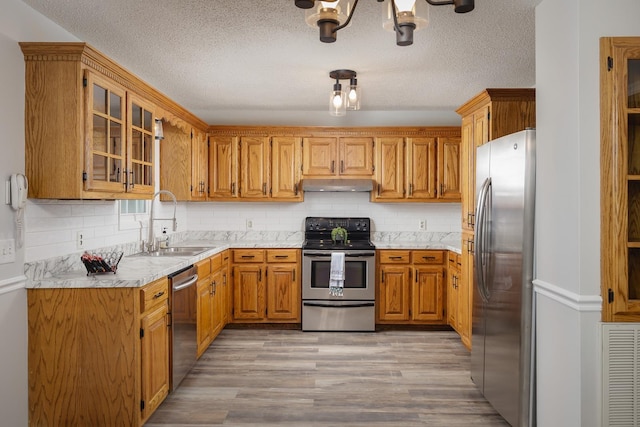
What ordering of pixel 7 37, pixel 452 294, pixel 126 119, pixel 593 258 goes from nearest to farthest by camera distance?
pixel 593 258 → pixel 7 37 → pixel 126 119 → pixel 452 294

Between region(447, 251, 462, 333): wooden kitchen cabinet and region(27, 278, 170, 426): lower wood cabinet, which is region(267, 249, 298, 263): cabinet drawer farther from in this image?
region(27, 278, 170, 426): lower wood cabinet

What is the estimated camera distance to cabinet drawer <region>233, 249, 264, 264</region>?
5.26m

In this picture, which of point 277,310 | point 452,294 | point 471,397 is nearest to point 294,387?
point 471,397

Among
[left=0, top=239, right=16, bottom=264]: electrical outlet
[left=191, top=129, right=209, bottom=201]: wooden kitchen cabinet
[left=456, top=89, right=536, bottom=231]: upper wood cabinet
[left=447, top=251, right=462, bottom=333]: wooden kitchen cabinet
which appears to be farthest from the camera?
Result: [left=191, top=129, right=209, bottom=201]: wooden kitchen cabinet

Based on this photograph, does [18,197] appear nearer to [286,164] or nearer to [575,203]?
[575,203]

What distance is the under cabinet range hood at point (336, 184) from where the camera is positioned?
544 cm

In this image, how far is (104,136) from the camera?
9.64 ft

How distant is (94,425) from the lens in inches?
106

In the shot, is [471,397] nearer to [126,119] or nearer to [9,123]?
[126,119]

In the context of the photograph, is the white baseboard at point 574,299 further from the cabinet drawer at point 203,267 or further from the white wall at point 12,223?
the white wall at point 12,223

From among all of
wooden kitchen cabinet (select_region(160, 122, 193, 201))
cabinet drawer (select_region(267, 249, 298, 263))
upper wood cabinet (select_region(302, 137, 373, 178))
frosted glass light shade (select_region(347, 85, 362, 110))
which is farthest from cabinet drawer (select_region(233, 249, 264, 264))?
frosted glass light shade (select_region(347, 85, 362, 110))

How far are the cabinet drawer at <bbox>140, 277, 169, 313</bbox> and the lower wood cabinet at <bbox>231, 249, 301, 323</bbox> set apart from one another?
6.75 feet

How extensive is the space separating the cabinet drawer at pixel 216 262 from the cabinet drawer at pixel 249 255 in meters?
0.47

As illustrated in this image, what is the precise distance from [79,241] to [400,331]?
3.40m
